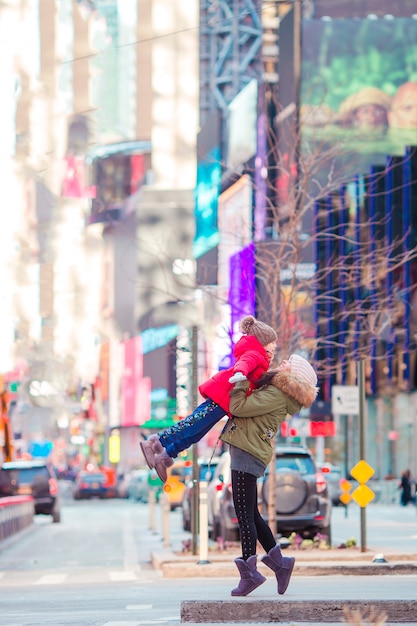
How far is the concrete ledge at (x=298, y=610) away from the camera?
10.1 m

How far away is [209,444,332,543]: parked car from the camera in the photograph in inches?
965

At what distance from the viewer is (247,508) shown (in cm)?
1119

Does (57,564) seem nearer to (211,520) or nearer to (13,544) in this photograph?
(211,520)

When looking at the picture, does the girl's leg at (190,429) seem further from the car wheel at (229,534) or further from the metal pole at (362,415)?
the car wheel at (229,534)

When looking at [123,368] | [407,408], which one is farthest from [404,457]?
[123,368]

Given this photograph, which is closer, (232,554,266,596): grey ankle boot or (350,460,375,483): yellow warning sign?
(232,554,266,596): grey ankle boot

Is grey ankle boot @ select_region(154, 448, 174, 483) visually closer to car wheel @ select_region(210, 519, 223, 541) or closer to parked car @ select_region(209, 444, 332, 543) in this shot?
parked car @ select_region(209, 444, 332, 543)

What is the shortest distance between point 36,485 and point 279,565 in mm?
35284

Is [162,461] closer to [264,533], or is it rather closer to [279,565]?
[264,533]

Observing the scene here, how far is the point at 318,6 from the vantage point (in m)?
122

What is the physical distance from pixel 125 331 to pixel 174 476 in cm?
14041

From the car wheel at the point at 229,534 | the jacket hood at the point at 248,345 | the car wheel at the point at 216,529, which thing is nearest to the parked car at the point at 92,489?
the car wheel at the point at 216,529

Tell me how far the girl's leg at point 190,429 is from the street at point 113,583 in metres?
1.01

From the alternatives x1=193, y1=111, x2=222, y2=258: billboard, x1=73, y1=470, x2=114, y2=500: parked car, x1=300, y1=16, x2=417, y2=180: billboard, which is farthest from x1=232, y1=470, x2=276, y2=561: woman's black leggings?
x1=193, y1=111, x2=222, y2=258: billboard
